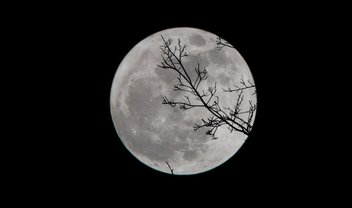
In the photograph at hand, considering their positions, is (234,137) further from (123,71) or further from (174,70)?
(123,71)

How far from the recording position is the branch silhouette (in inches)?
344

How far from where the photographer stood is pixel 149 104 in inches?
363

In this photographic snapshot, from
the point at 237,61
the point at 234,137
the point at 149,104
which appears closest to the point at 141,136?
the point at 149,104

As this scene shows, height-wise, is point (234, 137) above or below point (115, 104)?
below

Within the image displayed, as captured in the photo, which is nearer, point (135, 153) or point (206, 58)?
point (206, 58)

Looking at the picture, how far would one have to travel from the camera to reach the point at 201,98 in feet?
28.7

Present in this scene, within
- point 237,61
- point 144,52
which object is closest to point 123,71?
point 144,52

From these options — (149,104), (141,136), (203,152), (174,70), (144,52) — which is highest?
(144,52)

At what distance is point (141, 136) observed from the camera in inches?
376

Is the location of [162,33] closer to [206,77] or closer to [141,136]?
[206,77]

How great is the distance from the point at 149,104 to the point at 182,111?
2.38ft

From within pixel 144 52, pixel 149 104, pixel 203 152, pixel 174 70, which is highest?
pixel 144 52

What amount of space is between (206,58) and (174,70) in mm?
796

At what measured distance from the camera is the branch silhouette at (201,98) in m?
8.73
